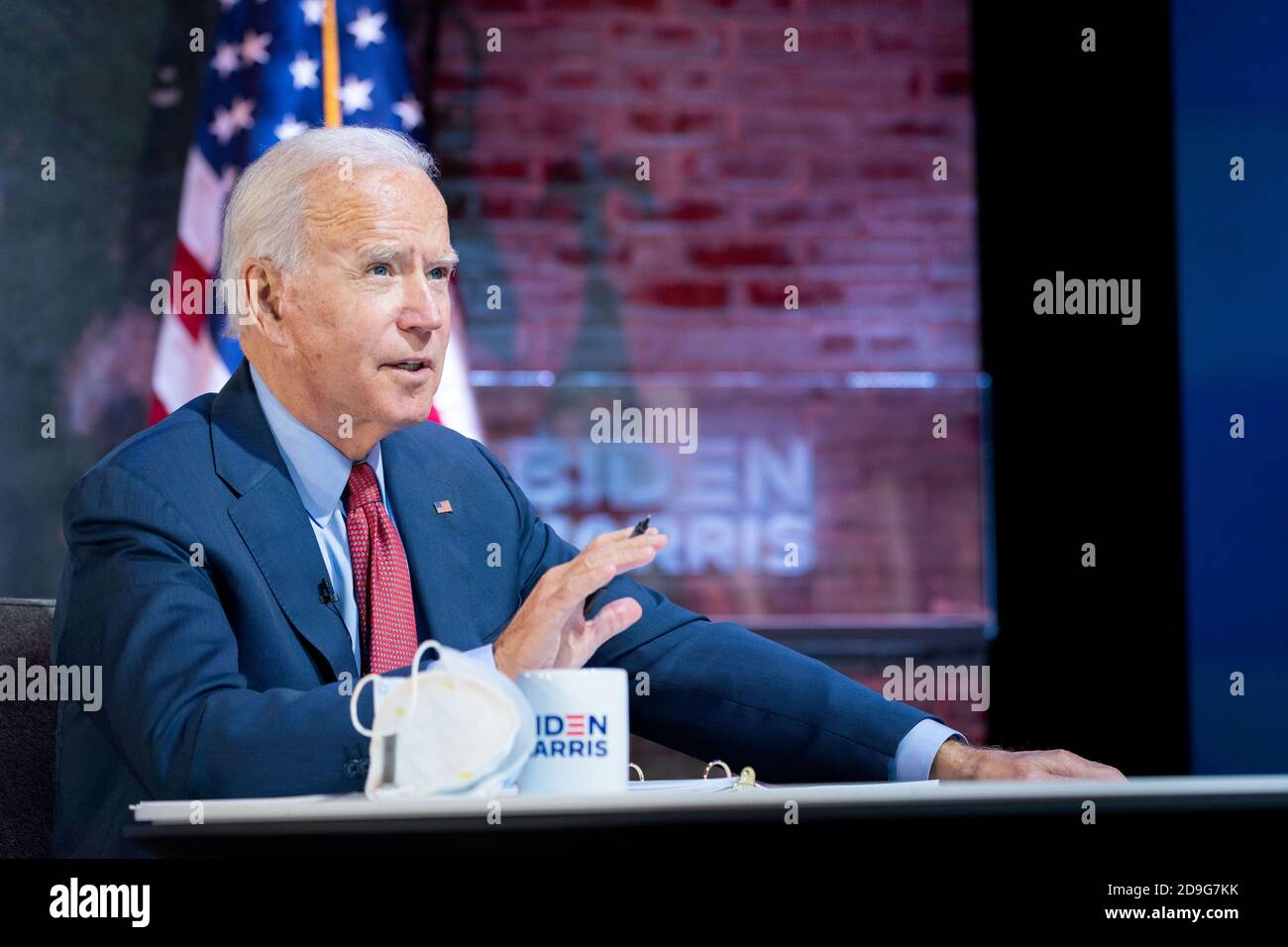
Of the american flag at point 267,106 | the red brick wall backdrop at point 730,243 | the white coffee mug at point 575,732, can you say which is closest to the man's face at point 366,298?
the white coffee mug at point 575,732

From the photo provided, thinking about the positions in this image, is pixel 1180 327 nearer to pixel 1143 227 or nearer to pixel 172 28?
pixel 1143 227

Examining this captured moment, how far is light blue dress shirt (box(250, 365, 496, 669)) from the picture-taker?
147cm

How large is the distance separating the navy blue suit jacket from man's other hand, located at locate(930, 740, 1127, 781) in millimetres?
64

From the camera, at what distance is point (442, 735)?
3.08ft

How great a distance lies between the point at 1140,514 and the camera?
2.49 m

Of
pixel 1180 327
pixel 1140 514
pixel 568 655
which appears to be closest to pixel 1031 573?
pixel 1140 514

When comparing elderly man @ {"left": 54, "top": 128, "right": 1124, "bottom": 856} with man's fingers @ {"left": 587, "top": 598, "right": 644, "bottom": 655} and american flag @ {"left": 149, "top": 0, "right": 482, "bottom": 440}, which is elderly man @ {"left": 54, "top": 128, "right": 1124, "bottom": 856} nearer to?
man's fingers @ {"left": 587, "top": 598, "right": 644, "bottom": 655}

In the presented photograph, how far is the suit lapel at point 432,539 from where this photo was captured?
152 centimetres

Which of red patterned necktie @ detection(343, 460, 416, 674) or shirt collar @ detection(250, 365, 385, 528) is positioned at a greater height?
shirt collar @ detection(250, 365, 385, 528)

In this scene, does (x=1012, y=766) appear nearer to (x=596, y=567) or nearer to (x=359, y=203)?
(x=596, y=567)

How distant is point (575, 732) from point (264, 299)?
751 millimetres

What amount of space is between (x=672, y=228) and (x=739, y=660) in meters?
1.93

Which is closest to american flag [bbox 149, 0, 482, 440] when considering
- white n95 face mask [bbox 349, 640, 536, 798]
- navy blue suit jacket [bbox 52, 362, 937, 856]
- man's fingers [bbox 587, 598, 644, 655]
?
navy blue suit jacket [bbox 52, 362, 937, 856]

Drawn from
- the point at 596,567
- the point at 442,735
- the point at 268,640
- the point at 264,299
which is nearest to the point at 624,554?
the point at 596,567
